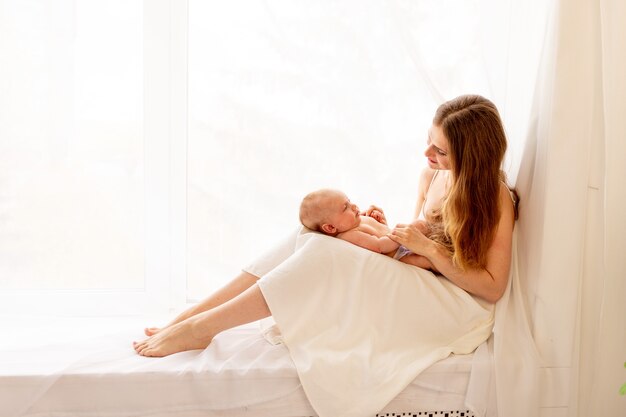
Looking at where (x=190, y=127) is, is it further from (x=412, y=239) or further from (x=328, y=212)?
(x=412, y=239)

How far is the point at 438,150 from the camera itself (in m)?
2.18

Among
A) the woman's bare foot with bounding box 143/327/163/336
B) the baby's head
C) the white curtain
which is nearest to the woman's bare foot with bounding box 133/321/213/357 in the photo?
the woman's bare foot with bounding box 143/327/163/336

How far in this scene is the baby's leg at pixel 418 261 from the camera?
215 centimetres

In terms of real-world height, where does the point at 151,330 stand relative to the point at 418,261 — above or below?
below

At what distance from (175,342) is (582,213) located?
124cm

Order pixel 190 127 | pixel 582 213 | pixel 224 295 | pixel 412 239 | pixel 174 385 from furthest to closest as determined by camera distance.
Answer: pixel 190 127 → pixel 224 295 → pixel 412 239 → pixel 582 213 → pixel 174 385

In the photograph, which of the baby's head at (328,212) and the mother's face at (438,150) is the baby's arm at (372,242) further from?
the mother's face at (438,150)

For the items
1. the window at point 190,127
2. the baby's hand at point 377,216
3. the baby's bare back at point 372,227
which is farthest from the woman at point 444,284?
the window at point 190,127

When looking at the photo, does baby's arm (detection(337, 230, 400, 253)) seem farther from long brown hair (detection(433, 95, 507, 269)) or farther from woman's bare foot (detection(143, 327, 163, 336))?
woman's bare foot (detection(143, 327, 163, 336))

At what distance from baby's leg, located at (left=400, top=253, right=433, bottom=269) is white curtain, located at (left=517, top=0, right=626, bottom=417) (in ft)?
1.05

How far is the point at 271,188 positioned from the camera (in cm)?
264

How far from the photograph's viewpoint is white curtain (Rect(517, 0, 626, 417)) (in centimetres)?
195

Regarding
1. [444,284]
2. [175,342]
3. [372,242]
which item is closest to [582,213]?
[444,284]

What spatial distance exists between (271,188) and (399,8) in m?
0.81
